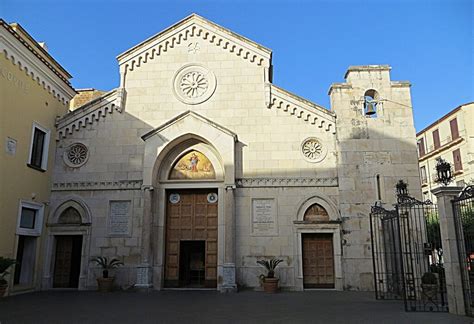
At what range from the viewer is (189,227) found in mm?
16766

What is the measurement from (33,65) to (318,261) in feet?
47.9

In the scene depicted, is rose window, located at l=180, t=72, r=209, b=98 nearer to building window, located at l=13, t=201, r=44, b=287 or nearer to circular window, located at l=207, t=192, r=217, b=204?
circular window, located at l=207, t=192, r=217, b=204

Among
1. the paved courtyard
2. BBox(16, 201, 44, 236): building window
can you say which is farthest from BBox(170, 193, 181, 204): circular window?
BBox(16, 201, 44, 236): building window

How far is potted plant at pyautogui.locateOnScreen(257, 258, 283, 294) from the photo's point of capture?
1467 cm

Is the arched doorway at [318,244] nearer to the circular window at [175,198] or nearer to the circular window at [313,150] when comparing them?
the circular window at [313,150]

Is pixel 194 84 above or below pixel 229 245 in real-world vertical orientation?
above

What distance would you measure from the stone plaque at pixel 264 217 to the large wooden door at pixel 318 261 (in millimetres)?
1404

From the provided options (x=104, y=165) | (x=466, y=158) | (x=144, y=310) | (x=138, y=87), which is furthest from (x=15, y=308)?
(x=466, y=158)

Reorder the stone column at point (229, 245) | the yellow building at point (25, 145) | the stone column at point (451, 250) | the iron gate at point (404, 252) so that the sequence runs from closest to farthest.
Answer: the stone column at point (451, 250) < the iron gate at point (404, 252) < the yellow building at point (25, 145) < the stone column at point (229, 245)

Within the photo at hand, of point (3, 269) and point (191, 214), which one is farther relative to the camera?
point (191, 214)

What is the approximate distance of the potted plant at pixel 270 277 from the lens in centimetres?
1467

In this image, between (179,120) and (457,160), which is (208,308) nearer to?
(179,120)

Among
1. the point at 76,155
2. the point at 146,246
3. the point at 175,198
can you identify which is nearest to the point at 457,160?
the point at 175,198

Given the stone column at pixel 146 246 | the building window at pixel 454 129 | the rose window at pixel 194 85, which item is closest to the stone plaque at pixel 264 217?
the stone column at pixel 146 246
